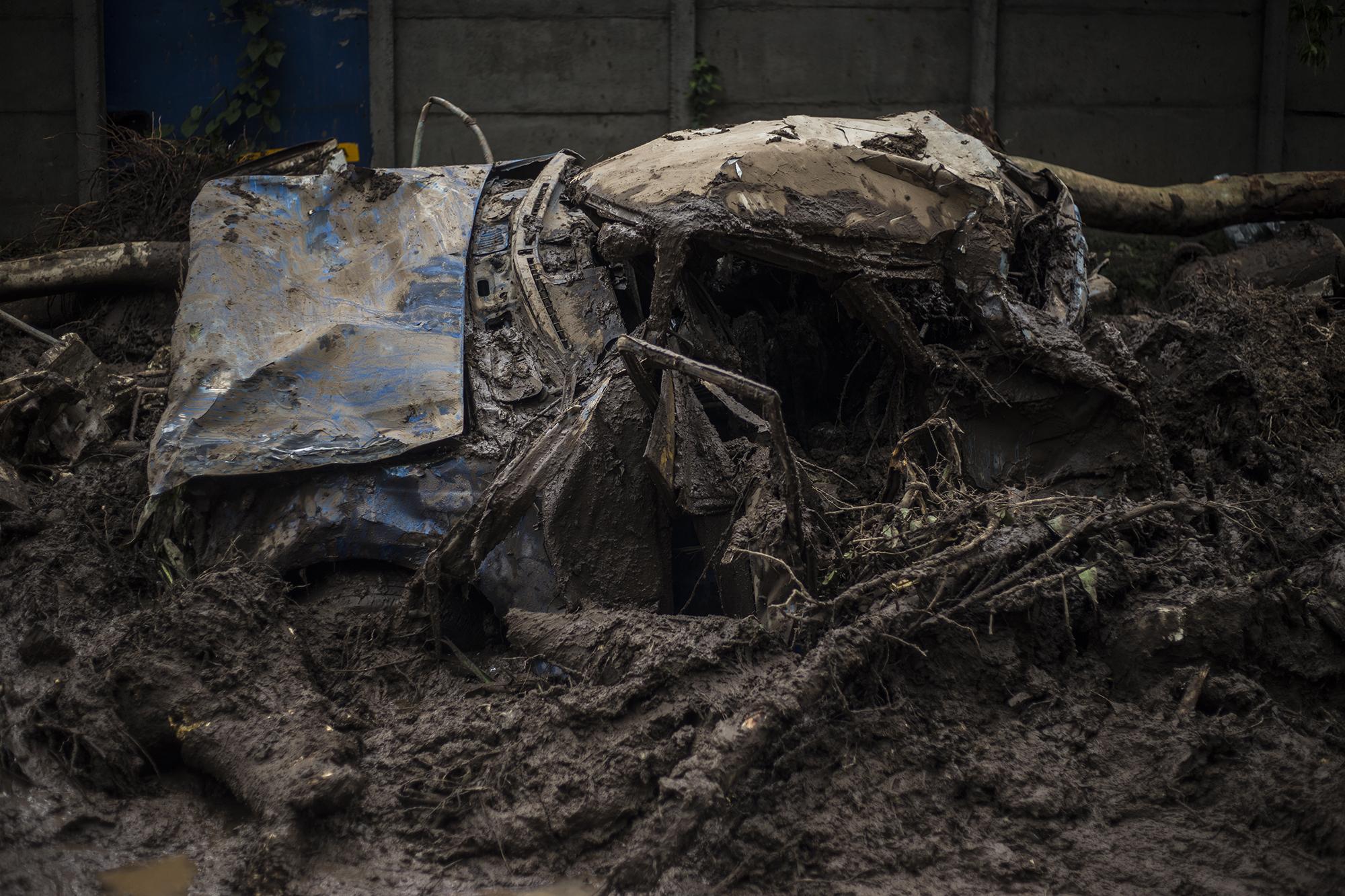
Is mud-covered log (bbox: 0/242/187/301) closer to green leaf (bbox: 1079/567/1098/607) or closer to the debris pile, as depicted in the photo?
the debris pile

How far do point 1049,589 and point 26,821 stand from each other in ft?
8.55

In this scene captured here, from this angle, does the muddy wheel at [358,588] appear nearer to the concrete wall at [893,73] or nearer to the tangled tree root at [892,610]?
the tangled tree root at [892,610]

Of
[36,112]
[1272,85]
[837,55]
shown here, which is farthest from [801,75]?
[36,112]

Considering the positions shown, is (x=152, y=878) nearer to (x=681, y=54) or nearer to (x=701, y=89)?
(x=701, y=89)

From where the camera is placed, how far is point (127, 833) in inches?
108

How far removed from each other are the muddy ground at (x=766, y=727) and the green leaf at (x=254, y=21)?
3.96 m

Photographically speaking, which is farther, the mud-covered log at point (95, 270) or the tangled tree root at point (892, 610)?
the mud-covered log at point (95, 270)

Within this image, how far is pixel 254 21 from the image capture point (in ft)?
21.7

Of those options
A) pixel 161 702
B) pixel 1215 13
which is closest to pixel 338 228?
pixel 161 702

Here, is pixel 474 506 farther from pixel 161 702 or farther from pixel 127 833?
pixel 127 833

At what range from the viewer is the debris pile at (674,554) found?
103 inches

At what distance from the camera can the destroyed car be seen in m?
3.33

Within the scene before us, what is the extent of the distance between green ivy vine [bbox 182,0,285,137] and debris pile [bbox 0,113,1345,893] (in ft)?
8.05

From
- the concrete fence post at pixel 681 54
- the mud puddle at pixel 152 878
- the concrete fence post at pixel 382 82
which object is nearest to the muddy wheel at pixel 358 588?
the mud puddle at pixel 152 878
